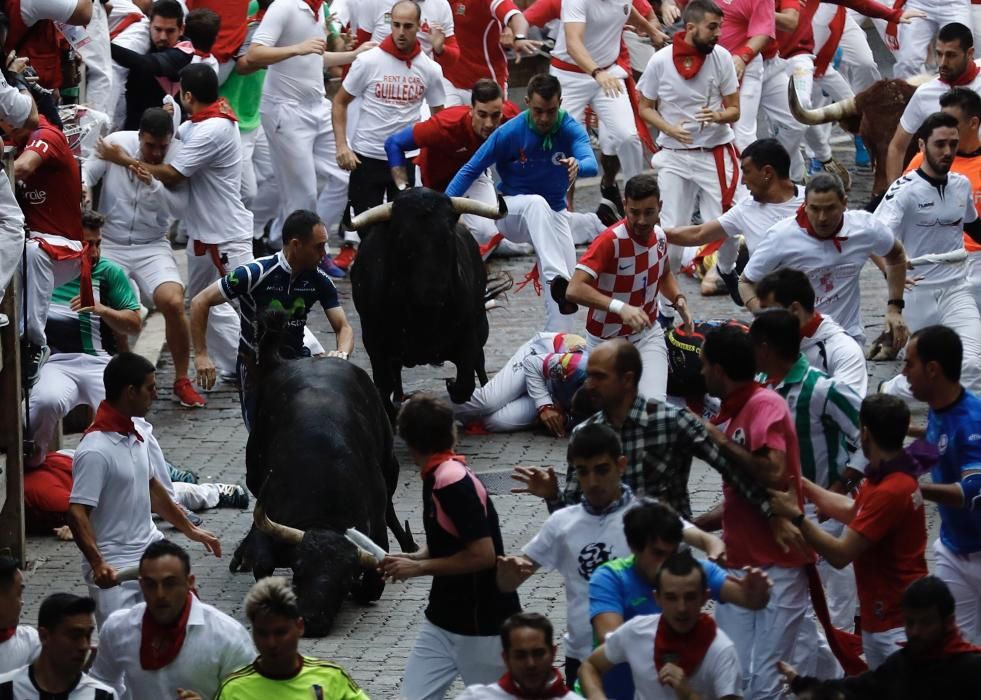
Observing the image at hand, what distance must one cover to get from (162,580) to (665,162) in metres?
9.00

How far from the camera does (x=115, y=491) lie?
882 centimetres

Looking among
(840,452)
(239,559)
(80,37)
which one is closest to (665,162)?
(80,37)

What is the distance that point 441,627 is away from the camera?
25.5 feet

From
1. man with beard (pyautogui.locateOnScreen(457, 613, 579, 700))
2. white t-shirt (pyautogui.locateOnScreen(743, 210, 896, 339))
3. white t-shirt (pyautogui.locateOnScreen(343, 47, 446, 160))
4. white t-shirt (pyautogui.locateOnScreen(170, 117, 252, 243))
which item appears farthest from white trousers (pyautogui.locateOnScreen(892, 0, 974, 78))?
man with beard (pyautogui.locateOnScreen(457, 613, 579, 700))

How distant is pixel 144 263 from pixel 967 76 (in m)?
6.12

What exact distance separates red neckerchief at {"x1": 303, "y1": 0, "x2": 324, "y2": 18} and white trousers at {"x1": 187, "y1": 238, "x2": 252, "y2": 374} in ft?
9.26

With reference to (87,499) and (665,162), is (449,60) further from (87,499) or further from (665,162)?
(87,499)

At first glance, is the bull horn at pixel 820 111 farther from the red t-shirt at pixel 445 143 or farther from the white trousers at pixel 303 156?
the white trousers at pixel 303 156

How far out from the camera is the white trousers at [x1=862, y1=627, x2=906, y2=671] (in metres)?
7.75

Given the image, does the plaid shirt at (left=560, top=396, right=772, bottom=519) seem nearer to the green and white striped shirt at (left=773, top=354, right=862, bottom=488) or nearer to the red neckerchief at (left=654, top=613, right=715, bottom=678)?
the green and white striped shirt at (left=773, top=354, right=862, bottom=488)

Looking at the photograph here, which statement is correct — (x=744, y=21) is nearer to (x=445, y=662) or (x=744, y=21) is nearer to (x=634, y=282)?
(x=634, y=282)

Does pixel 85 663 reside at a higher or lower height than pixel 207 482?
higher

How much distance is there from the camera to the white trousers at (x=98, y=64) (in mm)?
14953

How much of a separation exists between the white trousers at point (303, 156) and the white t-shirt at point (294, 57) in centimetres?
9
